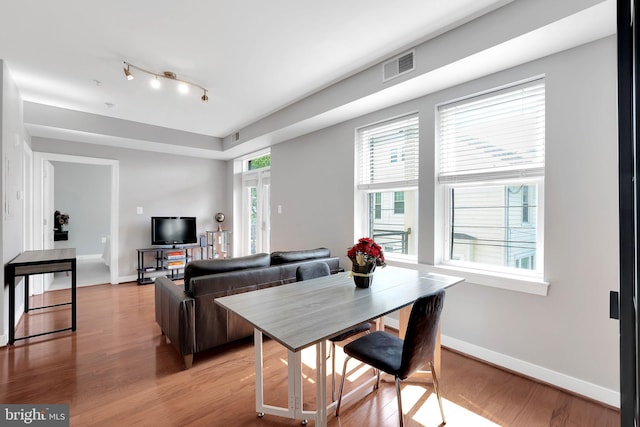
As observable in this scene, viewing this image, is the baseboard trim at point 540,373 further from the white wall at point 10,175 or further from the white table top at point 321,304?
the white wall at point 10,175

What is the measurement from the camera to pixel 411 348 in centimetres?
150

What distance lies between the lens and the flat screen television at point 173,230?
549 centimetres

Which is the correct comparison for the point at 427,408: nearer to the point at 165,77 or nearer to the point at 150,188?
the point at 165,77

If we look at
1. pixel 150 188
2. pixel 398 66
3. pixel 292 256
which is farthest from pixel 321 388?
pixel 150 188

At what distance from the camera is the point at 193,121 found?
476 cm

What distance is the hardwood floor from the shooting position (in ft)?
6.01

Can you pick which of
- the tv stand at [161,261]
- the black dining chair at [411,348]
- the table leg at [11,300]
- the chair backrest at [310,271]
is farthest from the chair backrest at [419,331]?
the tv stand at [161,261]

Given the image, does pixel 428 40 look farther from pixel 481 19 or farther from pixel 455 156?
pixel 455 156

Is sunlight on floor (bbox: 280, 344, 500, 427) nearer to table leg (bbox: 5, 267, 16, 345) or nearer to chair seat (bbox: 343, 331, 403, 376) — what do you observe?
chair seat (bbox: 343, 331, 403, 376)

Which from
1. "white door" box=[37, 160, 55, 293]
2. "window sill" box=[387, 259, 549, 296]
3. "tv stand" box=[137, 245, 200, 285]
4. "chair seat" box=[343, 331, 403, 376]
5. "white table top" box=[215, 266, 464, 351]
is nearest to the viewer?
"white table top" box=[215, 266, 464, 351]

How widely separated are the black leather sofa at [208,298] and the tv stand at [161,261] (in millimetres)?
2769

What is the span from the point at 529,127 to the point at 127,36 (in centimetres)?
342

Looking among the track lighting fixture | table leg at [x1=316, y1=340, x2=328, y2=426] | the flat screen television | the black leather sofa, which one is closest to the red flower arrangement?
table leg at [x1=316, y1=340, x2=328, y2=426]

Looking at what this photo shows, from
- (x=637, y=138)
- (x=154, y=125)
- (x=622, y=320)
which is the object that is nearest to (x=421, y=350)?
(x=622, y=320)
